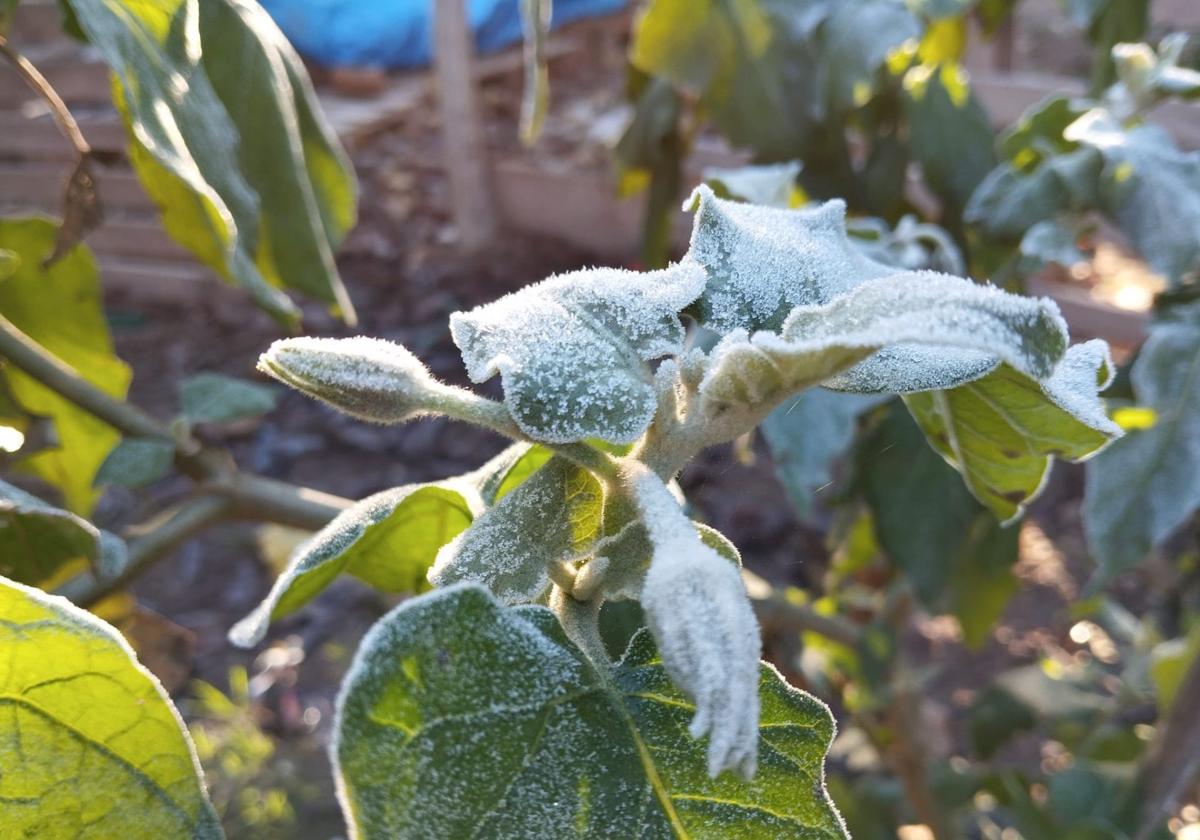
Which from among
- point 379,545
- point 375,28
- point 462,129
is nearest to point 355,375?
point 379,545

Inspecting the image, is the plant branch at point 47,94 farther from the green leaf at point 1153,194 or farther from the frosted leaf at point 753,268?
the green leaf at point 1153,194

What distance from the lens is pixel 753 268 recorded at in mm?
378

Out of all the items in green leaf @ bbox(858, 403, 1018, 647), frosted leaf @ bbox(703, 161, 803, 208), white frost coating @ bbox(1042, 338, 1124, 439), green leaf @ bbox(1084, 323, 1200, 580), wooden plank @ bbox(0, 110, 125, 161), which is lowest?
wooden plank @ bbox(0, 110, 125, 161)

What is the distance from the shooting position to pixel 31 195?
2.93 m

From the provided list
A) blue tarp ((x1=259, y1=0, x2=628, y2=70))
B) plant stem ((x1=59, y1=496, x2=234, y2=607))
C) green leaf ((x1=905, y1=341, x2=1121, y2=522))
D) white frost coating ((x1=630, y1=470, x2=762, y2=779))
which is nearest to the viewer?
white frost coating ((x1=630, y1=470, x2=762, y2=779))

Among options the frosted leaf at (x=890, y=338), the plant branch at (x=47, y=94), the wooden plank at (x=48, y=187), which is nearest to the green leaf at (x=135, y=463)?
the plant branch at (x=47, y=94)

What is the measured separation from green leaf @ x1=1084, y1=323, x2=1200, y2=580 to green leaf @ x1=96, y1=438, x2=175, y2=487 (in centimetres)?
65

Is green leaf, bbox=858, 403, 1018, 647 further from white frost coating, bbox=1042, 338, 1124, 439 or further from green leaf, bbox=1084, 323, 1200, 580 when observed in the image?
white frost coating, bbox=1042, 338, 1124, 439

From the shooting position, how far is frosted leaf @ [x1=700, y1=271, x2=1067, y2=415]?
272mm

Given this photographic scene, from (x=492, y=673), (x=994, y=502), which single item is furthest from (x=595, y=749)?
(x=994, y=502)

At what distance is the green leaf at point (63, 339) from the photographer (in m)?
0.76

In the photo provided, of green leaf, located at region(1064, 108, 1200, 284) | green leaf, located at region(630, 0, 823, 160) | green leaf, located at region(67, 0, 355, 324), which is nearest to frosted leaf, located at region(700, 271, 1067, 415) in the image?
green leaf, located at region(67, 0, 355, 324)

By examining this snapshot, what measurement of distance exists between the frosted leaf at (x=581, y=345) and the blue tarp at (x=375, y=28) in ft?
9.87

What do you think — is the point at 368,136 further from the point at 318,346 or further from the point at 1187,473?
the point at 318,346
